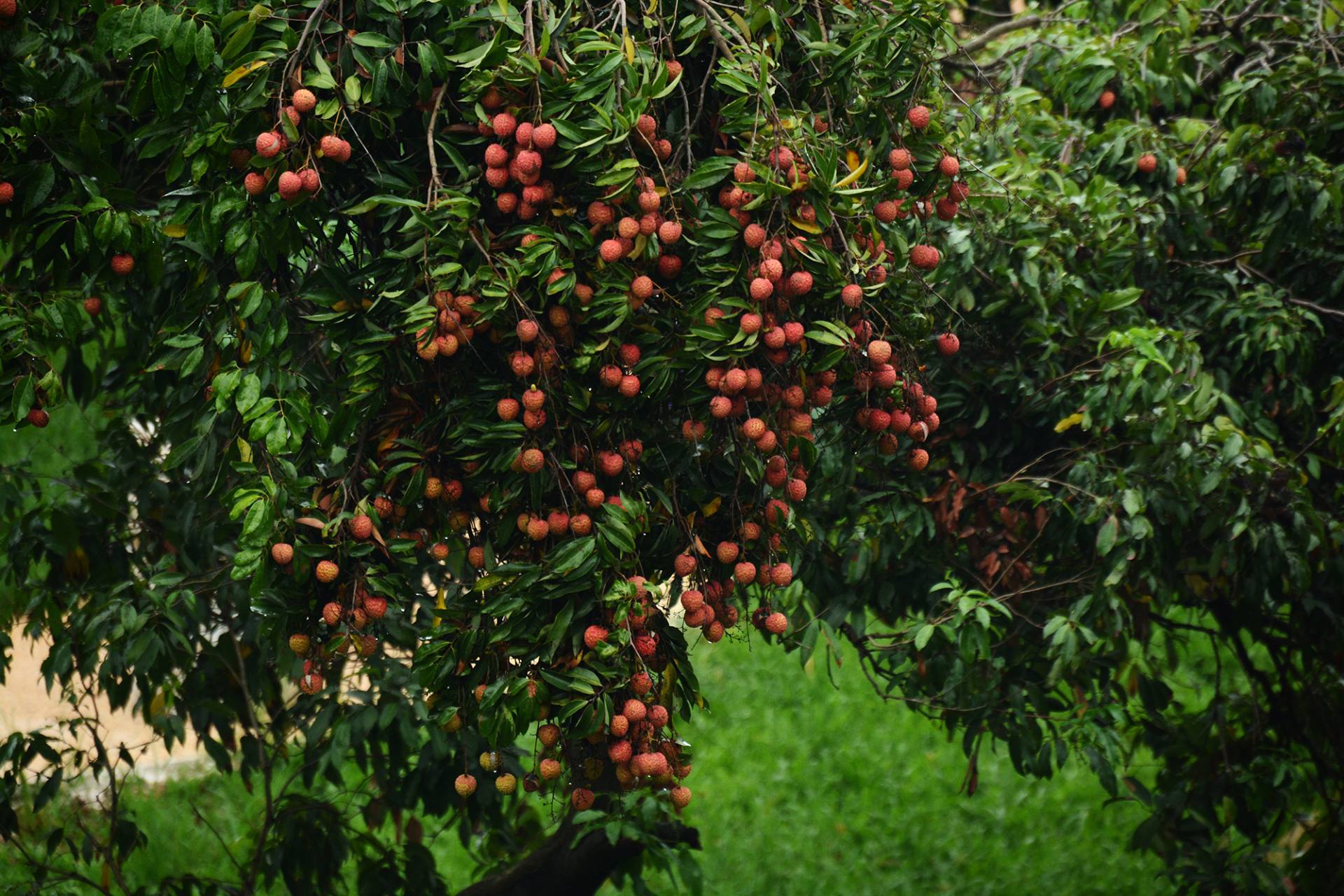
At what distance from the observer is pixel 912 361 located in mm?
2160

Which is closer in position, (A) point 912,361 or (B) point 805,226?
(B) point 805,226

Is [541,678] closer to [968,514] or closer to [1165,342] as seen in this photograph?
[968,514]

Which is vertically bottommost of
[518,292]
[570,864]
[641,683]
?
[570,864]

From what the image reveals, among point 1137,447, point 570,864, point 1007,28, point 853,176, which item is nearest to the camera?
point 853,176

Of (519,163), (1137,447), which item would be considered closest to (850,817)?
(1137,447)

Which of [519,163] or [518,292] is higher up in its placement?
[519,163]

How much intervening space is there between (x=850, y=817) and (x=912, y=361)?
3.76 m

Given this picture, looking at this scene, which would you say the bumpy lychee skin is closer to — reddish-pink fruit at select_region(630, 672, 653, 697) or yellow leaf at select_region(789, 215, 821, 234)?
yellow leaf at select_region(789, 215, 821, 234)

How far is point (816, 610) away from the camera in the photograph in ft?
9.58

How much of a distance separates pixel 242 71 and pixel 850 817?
445cm

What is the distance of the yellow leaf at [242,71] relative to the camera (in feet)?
5.87

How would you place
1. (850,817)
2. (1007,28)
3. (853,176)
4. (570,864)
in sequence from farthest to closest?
(850,817)
(1007,28)
(570,864)
(853,176)

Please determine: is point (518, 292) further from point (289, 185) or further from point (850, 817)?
point (850, 817)

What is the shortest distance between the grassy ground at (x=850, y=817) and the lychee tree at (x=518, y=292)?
3007mm
